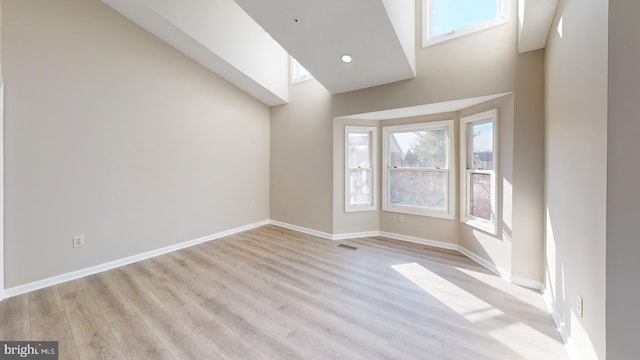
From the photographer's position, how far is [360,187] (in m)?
4.29

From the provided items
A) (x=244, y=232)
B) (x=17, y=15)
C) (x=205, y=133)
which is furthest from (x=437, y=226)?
(x=17, y=15)

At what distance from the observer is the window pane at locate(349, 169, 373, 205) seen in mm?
4262

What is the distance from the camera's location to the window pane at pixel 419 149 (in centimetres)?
369

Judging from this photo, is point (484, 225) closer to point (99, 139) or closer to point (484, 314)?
point (484, 314)

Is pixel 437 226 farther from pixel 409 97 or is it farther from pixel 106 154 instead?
pixel 106 154

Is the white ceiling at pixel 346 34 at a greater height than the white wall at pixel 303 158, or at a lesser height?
greater

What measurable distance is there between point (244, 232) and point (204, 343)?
2.78 m

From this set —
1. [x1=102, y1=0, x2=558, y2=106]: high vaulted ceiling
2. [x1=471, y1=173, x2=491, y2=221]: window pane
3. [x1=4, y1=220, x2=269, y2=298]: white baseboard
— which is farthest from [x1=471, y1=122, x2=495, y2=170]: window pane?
[x1=4, y1=220, x2=269, y2=298]: white baseboard

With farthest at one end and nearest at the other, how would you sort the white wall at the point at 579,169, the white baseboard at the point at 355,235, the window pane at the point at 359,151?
the window pane at the point at 359,151
the white baseboard at the point at 355,235
the white wall at the point at 579,169

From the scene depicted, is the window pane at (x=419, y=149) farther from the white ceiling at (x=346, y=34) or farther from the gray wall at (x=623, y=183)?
the gray wall at (x=623, y=183)

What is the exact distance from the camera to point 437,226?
3713 mm

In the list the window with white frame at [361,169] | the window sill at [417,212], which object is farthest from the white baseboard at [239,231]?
the window with white frame at [361,169]

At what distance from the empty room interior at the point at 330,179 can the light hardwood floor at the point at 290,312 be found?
0.02 m

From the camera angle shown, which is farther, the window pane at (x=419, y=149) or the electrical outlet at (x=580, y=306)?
the window pane at (x=419, y=149)
